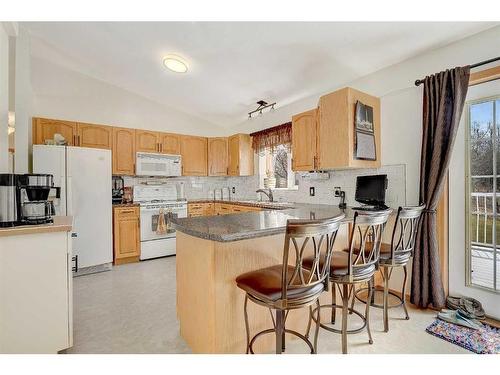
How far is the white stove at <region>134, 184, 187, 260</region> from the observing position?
13.4ft

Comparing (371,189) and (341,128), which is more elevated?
(341,128)

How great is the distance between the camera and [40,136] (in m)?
3.65

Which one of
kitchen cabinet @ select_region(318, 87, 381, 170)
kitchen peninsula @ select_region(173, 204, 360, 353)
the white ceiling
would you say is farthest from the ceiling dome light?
kitchen peninsula @ select_region(173, 204, 360, 353)

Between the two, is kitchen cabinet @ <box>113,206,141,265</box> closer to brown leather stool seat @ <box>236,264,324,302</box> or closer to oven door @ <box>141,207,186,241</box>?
oven door @ <box>141,207,186,241</box>

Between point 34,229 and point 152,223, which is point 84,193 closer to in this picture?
point 152,223

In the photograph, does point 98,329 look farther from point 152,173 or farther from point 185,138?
point 185,138

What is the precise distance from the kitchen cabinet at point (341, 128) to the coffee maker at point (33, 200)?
8.62ft

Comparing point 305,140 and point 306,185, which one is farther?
point 306,185

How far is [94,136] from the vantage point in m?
3.99

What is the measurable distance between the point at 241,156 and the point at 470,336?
3863 millimetres

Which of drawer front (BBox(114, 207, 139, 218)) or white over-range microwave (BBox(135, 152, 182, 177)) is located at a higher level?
white over-range microwave (BBox(135, 152, 182, 177))

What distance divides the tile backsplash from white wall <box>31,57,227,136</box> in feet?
3.47

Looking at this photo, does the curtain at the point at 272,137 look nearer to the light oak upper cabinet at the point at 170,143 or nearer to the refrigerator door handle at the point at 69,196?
the light oak upper cabinet at the point at 170,143

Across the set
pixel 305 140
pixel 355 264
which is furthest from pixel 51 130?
pixel 355 264
